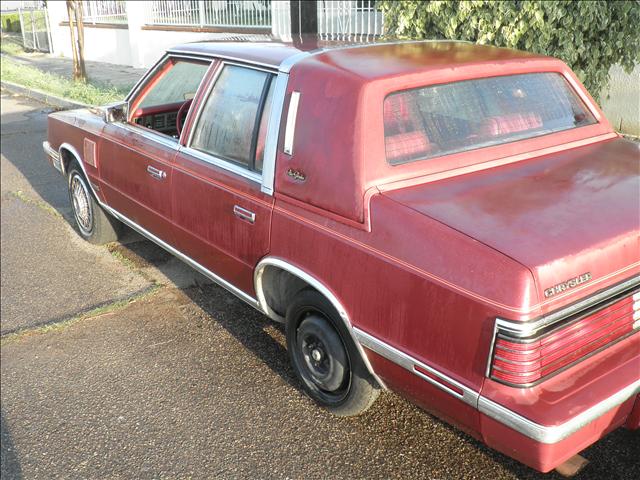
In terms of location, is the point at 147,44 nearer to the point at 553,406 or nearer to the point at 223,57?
the point at 223,57

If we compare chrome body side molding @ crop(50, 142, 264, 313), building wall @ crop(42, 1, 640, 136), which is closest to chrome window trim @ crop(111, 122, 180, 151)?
chrome body side molding @ crop(50, 142, 264, 313)

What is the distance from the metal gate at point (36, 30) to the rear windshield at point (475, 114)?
21555 millimetres

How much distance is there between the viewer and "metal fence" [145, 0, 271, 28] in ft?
43.4

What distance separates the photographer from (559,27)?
4984mm

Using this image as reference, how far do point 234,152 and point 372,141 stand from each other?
1.03 meters

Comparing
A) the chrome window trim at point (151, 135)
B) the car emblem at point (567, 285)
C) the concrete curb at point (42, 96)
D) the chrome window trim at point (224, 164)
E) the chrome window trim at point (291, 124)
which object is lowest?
the concrete curb at point (42, 96)

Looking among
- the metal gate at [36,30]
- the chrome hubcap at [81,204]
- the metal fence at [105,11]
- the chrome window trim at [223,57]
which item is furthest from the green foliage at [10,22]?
the chrome window trim at [223,57]

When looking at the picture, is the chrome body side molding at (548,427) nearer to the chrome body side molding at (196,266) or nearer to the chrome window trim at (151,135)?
the chrome body side molding at (196,266)

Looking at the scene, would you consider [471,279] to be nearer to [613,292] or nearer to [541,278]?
[541,278]

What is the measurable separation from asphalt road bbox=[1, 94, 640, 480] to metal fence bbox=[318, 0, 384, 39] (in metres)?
6.21

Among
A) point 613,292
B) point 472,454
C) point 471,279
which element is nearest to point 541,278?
point 471,279

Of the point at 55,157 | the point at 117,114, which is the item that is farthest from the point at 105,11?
the point at 117,114

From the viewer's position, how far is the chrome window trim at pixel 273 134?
3.13 metres

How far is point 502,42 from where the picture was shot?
5.17m
